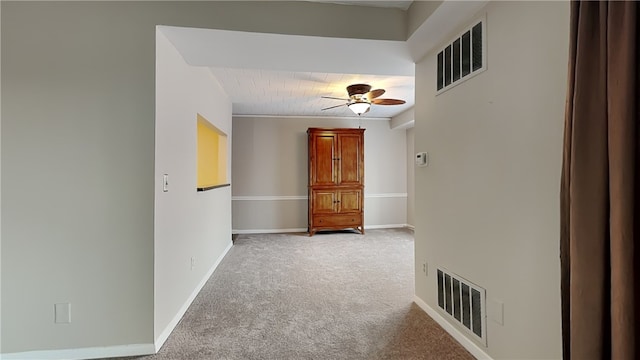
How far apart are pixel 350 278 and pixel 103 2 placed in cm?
317

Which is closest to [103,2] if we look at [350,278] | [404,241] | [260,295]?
[260,295]

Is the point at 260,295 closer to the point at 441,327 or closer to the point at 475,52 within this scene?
the point at 441,327

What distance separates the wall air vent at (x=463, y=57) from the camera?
183 centimetres

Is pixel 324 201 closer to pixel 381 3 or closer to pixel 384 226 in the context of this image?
pixel 384 226

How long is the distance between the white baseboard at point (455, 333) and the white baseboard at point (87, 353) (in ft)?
6.59

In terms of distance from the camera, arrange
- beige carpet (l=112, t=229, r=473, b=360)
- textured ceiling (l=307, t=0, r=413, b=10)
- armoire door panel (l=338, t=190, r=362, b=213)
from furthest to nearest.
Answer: armoire door panel (l=338, t=190, r=362, b=213)
textured ceiling (l=307, t=0, r=413, b=10)
beige carpet (l=112, t=229, r=473, b=360)

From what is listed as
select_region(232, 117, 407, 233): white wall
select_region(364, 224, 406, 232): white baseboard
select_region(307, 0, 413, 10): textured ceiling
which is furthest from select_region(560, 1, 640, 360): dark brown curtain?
select_region(364, 224, 406, 232): white baseboard

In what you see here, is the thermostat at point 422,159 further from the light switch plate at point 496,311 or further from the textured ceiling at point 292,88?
the textured ceiling at point 292,88

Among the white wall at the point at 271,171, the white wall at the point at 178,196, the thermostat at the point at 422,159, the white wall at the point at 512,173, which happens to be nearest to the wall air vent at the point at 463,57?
the white wall at the point at 512,173

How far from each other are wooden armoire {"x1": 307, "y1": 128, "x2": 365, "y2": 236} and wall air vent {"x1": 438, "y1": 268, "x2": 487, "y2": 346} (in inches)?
139

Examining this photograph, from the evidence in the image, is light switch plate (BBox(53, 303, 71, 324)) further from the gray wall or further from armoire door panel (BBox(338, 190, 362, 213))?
armoire door panel (BBox(338, 190, 362, 213))

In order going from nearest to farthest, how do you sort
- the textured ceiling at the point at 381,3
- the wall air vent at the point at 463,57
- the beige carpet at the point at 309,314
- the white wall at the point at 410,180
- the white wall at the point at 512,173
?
the white wall at the point at 512,173 → the wall air vent at the point at 463,57 → the beige carpet at the point at 309,314 → the textured ceiling at the point at 381,3 → the white wall at the point at 410,180

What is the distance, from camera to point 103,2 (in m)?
1.93

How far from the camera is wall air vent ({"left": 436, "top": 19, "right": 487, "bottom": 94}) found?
6.02 feet
